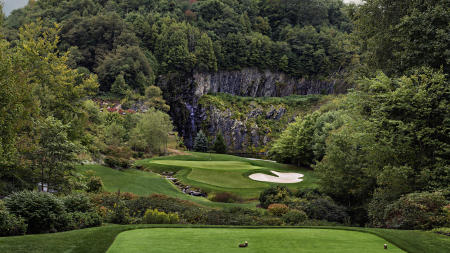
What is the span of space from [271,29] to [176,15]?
3719 cm

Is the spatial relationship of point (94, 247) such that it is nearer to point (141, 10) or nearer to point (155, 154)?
point (155, 154)

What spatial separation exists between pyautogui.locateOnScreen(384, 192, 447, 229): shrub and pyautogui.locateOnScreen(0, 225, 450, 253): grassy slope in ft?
7.89

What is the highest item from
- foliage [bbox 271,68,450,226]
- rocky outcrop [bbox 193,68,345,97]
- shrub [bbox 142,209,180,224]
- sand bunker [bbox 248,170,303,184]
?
rocky outcrop [bbox 193,68,345,97]

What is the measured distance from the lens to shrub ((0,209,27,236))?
8727 millimetres

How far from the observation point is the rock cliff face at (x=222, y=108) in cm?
8069

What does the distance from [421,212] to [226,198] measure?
14632 mm

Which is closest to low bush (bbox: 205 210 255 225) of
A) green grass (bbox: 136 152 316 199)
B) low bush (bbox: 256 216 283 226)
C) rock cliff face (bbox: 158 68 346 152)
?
low bush (bbox: 256 216 283 226)

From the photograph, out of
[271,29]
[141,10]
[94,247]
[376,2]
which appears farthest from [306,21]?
[94,247]

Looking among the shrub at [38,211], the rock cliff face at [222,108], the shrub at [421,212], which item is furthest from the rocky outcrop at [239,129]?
the shrub at [38,211]

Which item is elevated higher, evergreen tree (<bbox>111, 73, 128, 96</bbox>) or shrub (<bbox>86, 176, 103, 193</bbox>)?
evergreen tree (<bbox>111, 73, 128, 96</bbox>)

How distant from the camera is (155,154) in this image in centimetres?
4841

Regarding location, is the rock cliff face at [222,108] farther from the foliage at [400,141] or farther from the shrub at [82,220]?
the shrub at [82,220]

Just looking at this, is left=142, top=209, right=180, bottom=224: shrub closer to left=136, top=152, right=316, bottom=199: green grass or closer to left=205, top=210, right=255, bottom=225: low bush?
left=205, top=210, right=255, bottom=225: low bush

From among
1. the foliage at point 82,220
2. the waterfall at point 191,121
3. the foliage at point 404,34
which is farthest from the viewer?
the waterfall at point 191,121
